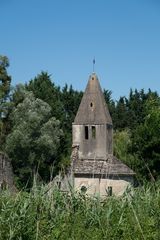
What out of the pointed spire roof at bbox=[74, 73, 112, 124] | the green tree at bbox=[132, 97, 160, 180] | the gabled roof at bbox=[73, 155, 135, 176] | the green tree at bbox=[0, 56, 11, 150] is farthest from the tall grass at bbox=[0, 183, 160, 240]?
the green tree at bbox=[0, 56, 11, 150]

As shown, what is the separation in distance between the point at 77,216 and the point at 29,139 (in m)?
34.5

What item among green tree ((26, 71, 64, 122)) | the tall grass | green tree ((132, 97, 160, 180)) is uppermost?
green tree ((26, 71, 64, 122))

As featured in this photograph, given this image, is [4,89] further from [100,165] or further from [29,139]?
[100,165]

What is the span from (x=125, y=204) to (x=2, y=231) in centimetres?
241

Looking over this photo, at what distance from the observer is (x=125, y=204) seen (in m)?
10.3

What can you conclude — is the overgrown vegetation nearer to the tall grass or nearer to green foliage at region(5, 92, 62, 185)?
green foliage at region(5, 92, 62, 185)

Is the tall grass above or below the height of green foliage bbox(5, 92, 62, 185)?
below

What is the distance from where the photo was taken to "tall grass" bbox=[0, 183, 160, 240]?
9031 mm

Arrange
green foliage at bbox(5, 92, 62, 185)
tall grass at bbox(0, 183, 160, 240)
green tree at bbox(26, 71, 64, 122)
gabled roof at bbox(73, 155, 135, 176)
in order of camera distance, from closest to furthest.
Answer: tall grass at bbox(0, 183, 160, 240)
gabled roof at bbox(73, 155, 135, 176)
green foliage at bbox(5, 92, 62, 185)
green tree at bbox(26, 71, 64, 122)

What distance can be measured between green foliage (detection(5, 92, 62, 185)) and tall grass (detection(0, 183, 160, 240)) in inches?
1298

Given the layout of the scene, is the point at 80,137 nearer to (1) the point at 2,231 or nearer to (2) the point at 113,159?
(2) the point at 113,159

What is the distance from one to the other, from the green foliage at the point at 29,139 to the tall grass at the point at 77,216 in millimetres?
32964

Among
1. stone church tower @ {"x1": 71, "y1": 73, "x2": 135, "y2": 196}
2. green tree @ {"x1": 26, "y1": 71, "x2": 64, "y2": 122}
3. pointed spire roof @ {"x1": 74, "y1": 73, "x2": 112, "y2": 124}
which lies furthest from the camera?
green tree @ {"x1": 26, "y1": 71, "x2": 64, "y2": 122}

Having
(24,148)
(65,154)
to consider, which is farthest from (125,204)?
(65,154)
